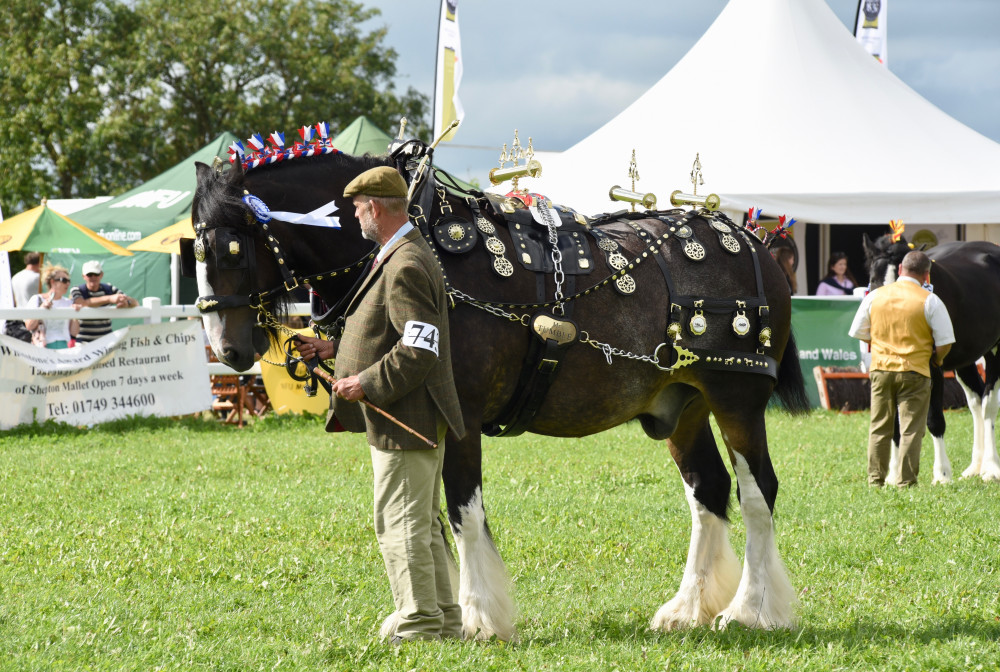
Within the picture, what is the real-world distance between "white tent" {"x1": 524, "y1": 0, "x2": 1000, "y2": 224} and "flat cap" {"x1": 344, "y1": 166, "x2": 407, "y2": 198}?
1021 cm

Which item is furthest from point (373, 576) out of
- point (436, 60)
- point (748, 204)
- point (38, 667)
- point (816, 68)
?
point (436, 60)

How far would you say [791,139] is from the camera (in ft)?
48.1

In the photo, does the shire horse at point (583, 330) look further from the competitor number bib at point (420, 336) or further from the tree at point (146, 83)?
the tree at point (146, 83)

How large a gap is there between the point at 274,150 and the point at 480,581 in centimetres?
205

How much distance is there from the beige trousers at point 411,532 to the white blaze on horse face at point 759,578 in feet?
4.95

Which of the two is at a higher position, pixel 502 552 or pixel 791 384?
pixel 791 384

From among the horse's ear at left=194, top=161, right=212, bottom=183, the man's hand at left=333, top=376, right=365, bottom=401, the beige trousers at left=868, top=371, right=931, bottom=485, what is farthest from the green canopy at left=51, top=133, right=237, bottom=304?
the man's hand at left=333, top=376, right=365, bottom=401

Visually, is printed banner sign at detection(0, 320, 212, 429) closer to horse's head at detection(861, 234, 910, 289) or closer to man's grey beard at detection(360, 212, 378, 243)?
horse's head at detection(861, 234, 910, 289)

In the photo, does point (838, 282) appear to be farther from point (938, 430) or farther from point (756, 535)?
point (756, 535)

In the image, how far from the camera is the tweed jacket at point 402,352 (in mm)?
3822

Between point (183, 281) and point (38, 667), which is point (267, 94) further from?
point (38, 667)

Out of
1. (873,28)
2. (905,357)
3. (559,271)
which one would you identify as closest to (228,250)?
(559,271)

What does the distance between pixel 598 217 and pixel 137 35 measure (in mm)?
28838

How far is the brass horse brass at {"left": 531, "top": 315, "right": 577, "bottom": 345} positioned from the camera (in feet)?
14.0
